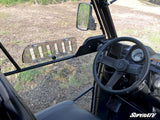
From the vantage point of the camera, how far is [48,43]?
151 centimetres

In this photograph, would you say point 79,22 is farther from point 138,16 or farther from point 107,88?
point 138,16

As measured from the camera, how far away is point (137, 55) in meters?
1.46

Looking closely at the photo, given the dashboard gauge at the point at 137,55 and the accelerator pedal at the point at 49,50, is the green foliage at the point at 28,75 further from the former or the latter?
the dashboard gauge at the point at 137,55

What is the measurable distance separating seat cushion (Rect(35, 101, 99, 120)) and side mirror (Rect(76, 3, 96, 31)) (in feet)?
2.97

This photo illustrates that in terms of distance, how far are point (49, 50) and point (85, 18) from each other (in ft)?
1.87

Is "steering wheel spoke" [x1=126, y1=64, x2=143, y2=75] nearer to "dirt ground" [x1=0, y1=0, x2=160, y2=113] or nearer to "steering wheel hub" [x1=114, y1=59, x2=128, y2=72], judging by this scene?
"steering wheel hub" [x1=114, y1=59, x2=128, y2=72]

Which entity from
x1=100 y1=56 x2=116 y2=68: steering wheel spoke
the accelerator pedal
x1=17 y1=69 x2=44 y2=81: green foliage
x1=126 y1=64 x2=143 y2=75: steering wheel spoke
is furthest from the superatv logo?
x1=17 y1=69 x2=44 y2=81: green foliage

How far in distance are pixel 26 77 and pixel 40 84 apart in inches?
12.3

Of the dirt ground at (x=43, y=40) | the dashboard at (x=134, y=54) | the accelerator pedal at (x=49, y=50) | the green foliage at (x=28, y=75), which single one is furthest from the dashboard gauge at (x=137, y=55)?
the green foliage at (x=28, y=75)

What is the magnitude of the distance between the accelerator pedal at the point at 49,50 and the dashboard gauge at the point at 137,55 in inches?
24.9

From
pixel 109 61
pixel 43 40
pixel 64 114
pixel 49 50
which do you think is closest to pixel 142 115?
pixel 109 61

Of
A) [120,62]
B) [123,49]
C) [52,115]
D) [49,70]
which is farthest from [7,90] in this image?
[49,70]

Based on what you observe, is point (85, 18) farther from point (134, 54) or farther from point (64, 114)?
point (64, 114)

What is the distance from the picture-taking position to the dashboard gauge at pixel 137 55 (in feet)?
4.67
